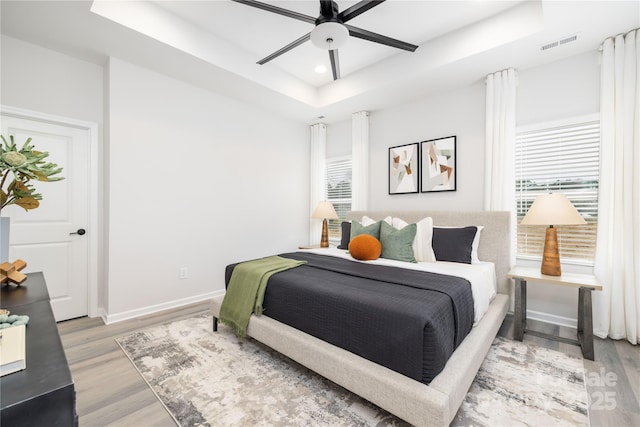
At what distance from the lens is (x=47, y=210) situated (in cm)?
286

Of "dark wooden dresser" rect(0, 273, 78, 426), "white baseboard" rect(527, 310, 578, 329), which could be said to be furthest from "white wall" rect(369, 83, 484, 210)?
"dark wooden dresser" rect(0, 273, 78, 426)

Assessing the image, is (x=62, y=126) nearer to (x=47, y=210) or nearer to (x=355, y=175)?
(x=47, y=210)

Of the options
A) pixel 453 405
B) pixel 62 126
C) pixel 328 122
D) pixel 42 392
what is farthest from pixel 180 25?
pixel 453 405

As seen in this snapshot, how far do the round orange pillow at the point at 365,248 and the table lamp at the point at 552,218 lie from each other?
140cm

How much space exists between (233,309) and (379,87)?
3.14m

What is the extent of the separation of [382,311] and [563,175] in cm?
272

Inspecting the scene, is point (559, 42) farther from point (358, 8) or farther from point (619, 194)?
point (358, 8)

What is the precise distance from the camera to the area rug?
1602mm

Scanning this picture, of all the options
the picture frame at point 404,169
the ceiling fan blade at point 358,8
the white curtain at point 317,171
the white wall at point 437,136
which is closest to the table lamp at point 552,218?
the white wall at point 437,136

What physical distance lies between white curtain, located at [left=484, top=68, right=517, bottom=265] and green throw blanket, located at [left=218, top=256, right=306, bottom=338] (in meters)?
2.43

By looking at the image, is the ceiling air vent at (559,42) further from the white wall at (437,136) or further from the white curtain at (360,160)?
the white curtain at (360,160)

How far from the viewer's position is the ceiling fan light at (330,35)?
220 cm

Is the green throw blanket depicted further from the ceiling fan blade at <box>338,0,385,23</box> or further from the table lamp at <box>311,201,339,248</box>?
the ceiling fan blade at <box>338,0,385,23</box>

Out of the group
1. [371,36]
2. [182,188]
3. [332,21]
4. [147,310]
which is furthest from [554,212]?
[147,310]
